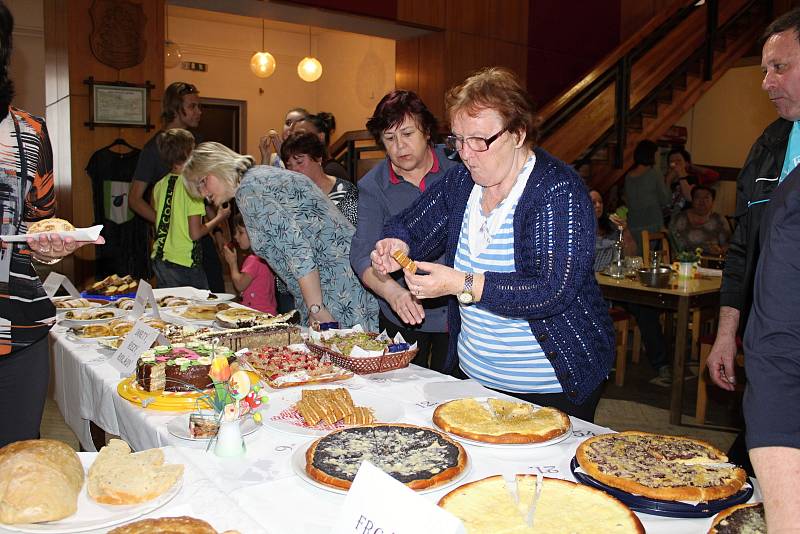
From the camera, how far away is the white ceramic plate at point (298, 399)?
158 cm

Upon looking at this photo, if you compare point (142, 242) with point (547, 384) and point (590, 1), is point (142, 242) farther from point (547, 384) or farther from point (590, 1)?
point (590, 1)

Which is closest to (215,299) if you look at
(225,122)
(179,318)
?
(179,318)

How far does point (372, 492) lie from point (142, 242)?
15.7 feet

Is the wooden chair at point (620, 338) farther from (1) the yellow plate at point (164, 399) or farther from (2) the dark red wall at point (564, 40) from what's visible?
(2) the dark red wall at point (564, 40)

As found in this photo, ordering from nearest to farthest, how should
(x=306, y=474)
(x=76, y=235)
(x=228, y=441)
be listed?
(x=306, y=474) < (x=228, y=441) < (x=76, y=235)

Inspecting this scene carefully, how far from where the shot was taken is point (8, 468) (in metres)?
1.15

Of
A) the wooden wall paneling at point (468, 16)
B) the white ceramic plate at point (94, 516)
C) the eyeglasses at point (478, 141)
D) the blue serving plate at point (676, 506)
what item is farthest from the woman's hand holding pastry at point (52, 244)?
the wooden wall paneling at point (468, 16)

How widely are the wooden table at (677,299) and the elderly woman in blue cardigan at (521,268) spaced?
225 cm

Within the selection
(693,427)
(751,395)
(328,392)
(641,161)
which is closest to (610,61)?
(641,161)

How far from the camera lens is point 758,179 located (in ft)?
7.01

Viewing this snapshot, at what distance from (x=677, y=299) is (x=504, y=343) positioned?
2.59 m

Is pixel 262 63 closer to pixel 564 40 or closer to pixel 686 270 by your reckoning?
pixel 564 40

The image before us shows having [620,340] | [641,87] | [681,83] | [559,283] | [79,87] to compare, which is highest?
[681,83]

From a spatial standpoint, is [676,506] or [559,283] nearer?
[676,506]
